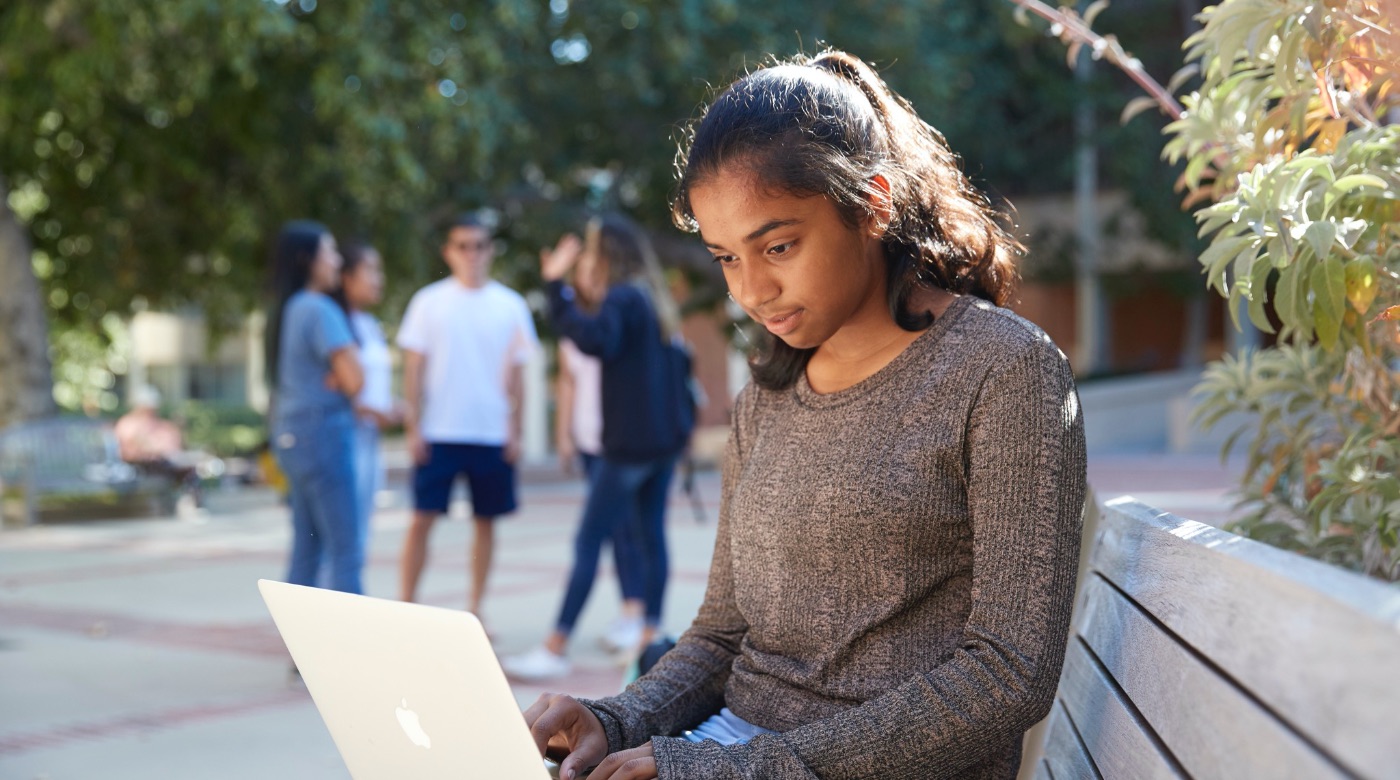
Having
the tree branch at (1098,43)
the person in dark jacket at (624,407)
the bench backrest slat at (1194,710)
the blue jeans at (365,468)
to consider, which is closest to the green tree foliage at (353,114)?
the person in dark jacket at (624,407)

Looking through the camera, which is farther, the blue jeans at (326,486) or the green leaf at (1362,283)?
the blue jeans at (326,486)

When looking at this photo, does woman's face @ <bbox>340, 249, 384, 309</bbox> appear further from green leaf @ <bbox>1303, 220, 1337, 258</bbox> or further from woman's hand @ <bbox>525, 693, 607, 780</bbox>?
green leaf @ <bbox>1303, 220, 1337, 258</bbox>

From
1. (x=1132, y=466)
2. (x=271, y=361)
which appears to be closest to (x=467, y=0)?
(x=271, y=361)

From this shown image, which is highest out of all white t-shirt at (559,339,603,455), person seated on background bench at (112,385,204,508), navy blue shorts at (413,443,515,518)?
white t-shirt at (559,339,603,455)

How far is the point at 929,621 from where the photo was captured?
1.79 meters

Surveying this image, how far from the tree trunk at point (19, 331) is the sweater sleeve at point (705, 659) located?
13801 millimetres

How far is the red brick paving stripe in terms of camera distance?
472 cm

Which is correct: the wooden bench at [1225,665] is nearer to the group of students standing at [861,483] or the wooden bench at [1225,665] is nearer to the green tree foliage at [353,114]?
the group of students standing at [861,483]

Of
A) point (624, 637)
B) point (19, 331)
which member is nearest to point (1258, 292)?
point (624, 637)

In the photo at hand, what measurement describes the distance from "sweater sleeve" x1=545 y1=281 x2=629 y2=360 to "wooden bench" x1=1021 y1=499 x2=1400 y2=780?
390 cm

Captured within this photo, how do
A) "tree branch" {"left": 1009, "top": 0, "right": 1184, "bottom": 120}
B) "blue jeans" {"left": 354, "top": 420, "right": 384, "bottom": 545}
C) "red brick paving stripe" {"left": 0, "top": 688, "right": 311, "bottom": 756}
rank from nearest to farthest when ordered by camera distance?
"tree branch" {"left": 1009, "top": 0, "right": 1184, "bottom": 120}
"red brick paving stripe" {"left": 0, "top": 688, "right": 311, "bottom": 756}
"blue jeans" {"left": 354, "top": 420, "right": 384, "bottom": 545}

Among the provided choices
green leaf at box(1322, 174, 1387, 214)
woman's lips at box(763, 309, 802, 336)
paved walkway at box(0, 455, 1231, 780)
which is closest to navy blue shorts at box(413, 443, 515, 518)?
paved walkway at box(0, 455, 1231, 780)

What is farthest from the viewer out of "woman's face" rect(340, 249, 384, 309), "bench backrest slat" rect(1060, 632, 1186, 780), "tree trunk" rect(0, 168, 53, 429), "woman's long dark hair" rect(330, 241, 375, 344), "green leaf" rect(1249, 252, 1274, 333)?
"tree trunk" rect(0, 168, 53, 429)

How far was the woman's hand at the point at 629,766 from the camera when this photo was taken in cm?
170
